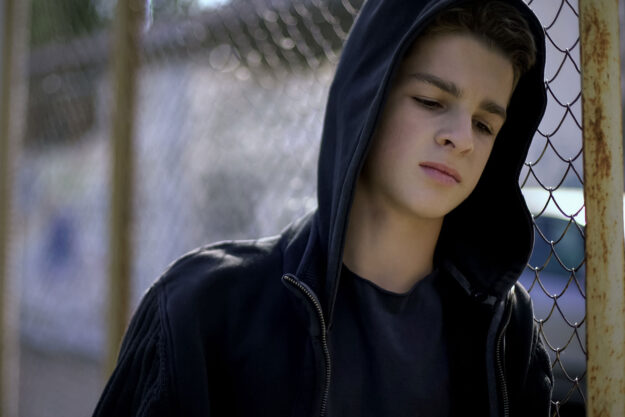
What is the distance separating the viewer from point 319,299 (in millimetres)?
1504

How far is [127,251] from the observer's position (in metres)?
2.66

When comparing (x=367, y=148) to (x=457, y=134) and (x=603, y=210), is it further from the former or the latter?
(x=603, y=210)

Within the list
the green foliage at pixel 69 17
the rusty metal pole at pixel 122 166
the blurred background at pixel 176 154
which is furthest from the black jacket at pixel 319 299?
the green foliage at pixel 69 17

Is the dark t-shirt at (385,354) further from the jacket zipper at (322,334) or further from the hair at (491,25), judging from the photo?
the hair at (491,25)

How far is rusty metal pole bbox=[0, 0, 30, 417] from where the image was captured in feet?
10.7

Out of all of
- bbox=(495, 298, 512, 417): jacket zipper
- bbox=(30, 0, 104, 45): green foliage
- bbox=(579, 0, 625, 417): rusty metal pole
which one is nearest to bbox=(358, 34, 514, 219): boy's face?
bbox=(579, 0, 625, 417): rusty metal pole

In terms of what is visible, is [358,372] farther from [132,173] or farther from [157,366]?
[132,173]

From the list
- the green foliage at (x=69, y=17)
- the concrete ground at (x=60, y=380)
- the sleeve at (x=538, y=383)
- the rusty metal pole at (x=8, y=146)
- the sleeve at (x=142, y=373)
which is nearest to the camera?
the sleeve at (x=142, y=373)

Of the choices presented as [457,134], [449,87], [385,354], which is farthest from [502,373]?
[449,87]

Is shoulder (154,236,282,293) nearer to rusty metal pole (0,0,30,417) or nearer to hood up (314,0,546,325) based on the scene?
hood up (314,0,546,325)

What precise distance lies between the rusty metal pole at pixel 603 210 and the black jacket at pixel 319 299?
20cm

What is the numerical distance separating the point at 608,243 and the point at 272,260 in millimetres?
745

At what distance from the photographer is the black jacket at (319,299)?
1.45 meters

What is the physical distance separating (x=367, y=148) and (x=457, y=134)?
198 mm
